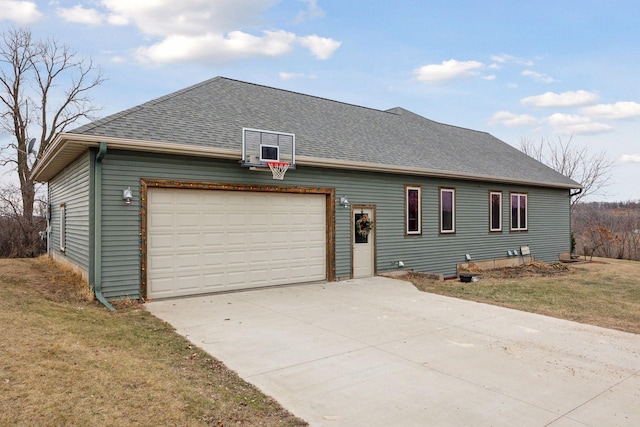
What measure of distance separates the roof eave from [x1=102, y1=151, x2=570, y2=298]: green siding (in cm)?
26

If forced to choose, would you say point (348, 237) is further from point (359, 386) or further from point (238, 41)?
point (238, 41)

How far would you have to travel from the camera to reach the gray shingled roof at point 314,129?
797 cm

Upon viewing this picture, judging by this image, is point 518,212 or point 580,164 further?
point 580,164

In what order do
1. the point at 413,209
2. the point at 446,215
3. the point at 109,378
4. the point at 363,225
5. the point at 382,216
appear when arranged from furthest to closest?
1. the point at 446,215
2. the point at 413,209
3. the point at 382,216
4. the point at 363,225
5. the point at 109,378

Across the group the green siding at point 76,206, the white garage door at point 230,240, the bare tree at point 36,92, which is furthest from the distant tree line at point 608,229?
the bare tree at point 36,92

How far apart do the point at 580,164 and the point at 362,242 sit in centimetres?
2477

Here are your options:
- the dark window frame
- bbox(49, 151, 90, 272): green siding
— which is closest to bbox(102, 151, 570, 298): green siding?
the dark window frame

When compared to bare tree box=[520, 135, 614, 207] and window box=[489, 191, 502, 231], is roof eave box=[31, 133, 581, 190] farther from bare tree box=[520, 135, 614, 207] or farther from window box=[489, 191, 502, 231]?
bare tree box=[520, 135, 614, 207]

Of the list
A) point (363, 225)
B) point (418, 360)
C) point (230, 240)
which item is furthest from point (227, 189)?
point (418, 360)

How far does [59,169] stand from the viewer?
35.6 ft

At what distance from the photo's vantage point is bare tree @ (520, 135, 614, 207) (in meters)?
27.3

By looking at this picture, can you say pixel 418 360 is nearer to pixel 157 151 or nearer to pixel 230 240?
pixel 230 240

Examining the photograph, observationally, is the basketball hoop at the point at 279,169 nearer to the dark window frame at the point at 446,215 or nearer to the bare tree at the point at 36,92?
the dark window frame at the point at 446,215

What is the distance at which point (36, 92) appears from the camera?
66.2ft
